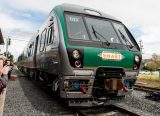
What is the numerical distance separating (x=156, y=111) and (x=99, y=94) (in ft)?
5.43

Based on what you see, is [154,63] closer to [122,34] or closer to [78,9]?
[122,34]

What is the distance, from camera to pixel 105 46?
727 cm

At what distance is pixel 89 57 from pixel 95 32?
1000 millimetres

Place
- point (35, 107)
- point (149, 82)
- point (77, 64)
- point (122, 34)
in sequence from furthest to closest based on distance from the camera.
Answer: point (149, 82)
point (122, 34)
point (35, 107)
point (77, 64)

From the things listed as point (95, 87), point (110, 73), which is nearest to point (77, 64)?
point (95, 87)

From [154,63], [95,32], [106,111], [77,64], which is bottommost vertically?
[106,111]

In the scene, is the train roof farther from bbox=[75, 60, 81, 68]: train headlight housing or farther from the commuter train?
bbox=[75, 60, 81, 68]: train headlight housing

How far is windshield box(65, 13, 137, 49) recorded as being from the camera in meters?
7.18

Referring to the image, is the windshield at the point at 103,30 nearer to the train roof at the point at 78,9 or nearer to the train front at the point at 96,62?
the train front at the point at 96,62

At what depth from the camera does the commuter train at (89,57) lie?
22.1 ft

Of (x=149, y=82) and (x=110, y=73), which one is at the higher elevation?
(x=110, y=73)

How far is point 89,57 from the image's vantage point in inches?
269

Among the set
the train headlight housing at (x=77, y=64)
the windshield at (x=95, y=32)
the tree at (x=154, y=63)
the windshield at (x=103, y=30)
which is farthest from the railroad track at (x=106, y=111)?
the tree at (x=154, y=63)

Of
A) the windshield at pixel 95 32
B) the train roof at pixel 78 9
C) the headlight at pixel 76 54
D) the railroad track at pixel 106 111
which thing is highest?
the train roof at pixel 78 9
